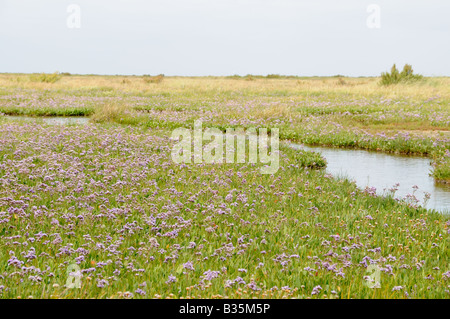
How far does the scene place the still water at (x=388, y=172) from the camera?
10703 mm

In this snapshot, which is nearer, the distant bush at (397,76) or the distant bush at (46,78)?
the distant bush at (397,76)

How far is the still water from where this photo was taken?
10.7m

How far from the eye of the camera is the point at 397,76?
43188 mm

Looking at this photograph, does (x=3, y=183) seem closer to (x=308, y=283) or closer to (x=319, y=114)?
(x=308, y=283)

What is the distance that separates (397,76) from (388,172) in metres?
33.0

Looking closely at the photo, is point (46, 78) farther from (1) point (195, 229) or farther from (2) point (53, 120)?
(1) point (195, 229)

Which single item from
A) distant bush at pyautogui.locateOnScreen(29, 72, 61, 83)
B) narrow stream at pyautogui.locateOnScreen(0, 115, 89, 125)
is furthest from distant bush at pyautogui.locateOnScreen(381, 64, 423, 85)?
distant bush at pyautogui.locateOnScreen(29, 72, 61, 83)

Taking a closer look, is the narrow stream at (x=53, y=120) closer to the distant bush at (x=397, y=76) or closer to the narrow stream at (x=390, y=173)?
the narrow stream at (x=390, y=173)

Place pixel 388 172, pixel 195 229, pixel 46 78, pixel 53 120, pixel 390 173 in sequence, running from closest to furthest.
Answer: pixel 195 229
pixel 390 173
pixel 388 172
pixel 53 120
pixel 46 78

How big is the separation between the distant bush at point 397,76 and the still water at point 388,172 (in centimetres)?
2925

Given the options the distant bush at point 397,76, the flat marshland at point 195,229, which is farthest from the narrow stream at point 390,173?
the distant bush at point 397,76

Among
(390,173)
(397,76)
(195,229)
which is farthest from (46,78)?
(195,229)
